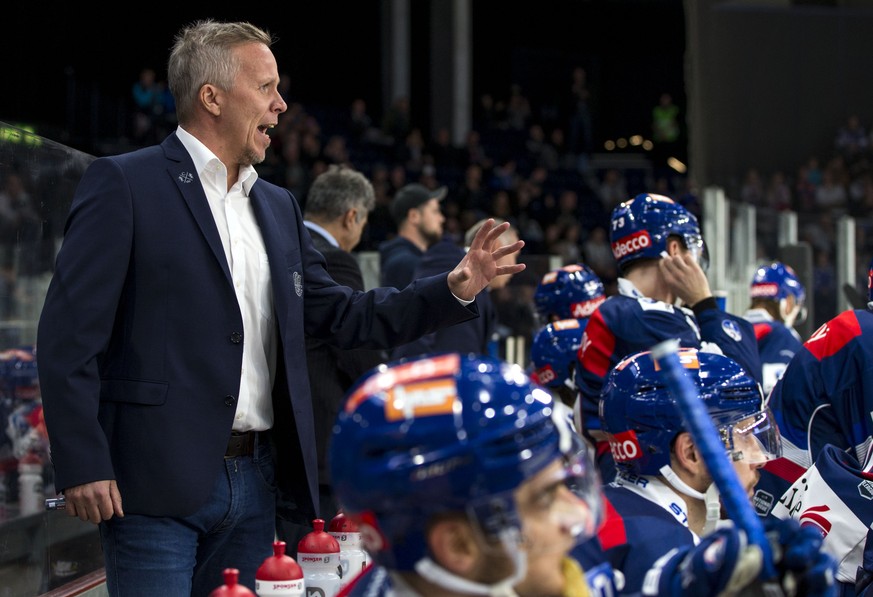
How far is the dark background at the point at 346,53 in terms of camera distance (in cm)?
1510

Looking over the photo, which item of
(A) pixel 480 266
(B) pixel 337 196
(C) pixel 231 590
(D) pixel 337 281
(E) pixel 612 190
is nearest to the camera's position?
(C) pixel 231 590

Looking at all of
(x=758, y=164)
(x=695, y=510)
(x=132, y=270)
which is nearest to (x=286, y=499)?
(x=132, y=270)

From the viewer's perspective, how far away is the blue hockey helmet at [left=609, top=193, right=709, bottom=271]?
13.7ft

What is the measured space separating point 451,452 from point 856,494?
1688mm

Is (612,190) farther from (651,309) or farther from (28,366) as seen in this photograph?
(28,366)

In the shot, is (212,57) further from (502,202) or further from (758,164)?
(758,164)

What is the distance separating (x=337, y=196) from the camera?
5.04 m

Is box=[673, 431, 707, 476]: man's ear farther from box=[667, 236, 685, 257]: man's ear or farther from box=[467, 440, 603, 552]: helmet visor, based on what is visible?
box=[667, 236, 685, 257]: man's ear

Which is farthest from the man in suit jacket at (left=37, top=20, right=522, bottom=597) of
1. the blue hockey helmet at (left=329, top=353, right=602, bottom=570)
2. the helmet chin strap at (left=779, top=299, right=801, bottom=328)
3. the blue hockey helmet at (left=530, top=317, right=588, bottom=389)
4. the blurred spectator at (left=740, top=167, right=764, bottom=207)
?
the blurred spectator at (left=740, top=167, right=764, bottom=207)

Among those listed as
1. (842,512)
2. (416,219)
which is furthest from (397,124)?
(842,512)

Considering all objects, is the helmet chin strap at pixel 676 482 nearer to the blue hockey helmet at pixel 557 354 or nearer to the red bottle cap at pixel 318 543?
the red bottle cap at pixel 318 543

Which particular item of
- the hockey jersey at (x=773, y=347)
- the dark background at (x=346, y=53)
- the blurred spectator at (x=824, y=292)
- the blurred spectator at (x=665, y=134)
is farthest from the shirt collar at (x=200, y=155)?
the blurred spectator at (x=665, y=134)

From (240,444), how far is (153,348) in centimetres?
32

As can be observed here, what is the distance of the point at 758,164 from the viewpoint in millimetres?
17719
